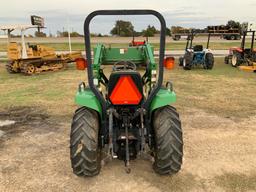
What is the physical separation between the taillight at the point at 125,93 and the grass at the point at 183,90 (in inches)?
145

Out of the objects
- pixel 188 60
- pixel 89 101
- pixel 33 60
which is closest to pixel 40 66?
pixel 33 60

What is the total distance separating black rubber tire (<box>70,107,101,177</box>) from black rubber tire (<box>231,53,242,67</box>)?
1366 cm

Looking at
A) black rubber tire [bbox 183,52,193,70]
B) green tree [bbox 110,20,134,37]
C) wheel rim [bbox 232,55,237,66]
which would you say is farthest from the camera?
wheel rim [bbox 232,55,237,66]

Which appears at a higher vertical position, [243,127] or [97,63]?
[97,63]

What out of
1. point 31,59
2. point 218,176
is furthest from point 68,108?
point 31,59

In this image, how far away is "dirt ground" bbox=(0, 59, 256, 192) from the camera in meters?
4.08

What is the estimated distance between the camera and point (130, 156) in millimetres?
4223

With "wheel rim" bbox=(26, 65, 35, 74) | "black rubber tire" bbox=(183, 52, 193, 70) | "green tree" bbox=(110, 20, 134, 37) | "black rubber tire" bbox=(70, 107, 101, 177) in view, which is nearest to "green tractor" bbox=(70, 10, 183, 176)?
"black rubber tire" bbox=(70, 107, 101, 177)

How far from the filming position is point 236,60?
16.2m

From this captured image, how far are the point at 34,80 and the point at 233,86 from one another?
7.86 meters

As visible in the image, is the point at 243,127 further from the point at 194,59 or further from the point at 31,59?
the point at 31,59

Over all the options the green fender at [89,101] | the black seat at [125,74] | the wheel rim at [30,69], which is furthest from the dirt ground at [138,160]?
the wheel rim at [30,69]

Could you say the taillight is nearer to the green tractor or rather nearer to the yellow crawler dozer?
the green tractor

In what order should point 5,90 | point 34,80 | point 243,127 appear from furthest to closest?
1. point 34,80
2. point 5,90
3. point 243,127
